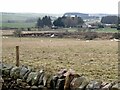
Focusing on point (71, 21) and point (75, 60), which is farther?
point (71, 21)

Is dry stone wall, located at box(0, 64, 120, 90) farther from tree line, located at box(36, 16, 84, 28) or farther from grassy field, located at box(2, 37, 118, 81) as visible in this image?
tree line, located at box(36, 16, 84, 28)

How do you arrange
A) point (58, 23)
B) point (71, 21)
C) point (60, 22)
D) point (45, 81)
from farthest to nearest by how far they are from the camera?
point (71, 21) < point (60, 22) < point (58, 23) < point (45, 81)

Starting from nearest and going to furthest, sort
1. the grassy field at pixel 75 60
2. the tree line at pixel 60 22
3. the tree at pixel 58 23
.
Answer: the grassy field at pixel 75 60 → the tree at pixel 58 23 → the tree line at pixel 60 22

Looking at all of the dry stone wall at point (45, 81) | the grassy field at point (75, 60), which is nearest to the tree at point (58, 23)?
the grassy field at point (75, 60)

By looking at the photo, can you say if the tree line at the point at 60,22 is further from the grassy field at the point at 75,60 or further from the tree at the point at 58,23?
the grassy field at the point at 75,60

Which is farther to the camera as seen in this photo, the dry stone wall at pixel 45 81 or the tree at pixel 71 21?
the tree at pixel 71 21

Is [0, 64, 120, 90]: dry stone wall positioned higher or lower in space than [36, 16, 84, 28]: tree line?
higher

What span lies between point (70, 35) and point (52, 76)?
68.5 metres

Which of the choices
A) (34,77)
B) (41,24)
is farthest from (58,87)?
(41,24)

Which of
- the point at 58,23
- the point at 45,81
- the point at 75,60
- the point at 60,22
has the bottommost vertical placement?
the point at 58,23

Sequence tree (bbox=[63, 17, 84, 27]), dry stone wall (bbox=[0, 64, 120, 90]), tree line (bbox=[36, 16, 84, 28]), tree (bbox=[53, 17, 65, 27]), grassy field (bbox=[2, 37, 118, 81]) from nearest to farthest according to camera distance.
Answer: dry stone wall (bbox=[0, 64, 120, 90])
grassy field (bbox=[2, 37, 118, 81])
tree (bbox=[53, 17, 65, 27])
tree line (bbox=[36, 16, 84, 28])
tree (bbox=[63, 17, 84, 27])

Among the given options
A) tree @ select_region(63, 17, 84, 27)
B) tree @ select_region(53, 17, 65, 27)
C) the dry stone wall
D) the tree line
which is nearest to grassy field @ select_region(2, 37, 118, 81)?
the dry stone wall

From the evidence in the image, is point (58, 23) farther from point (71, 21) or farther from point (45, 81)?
point (45, 81)

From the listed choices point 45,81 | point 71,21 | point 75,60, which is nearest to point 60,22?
point 71,21
